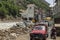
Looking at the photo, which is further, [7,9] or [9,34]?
[7,9]

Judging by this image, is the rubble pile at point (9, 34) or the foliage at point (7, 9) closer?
the rubble pile at point (9, 34)

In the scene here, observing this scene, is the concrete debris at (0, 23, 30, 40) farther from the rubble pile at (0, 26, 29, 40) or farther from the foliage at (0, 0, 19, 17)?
the foliage at (0, 0, 19, 17)

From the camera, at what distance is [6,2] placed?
7656cm

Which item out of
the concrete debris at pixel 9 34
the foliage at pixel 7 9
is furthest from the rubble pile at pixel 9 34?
Result: the foliage at pixel 7 9

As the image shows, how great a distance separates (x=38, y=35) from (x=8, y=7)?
53.4 metres

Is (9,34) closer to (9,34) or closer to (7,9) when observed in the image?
(9,34)

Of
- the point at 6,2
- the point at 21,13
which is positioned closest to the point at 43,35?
the point at 6,2

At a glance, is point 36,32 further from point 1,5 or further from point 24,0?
point 24,0

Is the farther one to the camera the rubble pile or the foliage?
the foliage

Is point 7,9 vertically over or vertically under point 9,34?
over

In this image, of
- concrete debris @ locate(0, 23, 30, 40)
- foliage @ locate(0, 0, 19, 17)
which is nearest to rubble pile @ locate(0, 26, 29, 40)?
concrete debris @ locate(0, 23, 30, 40)

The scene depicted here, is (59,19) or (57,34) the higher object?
(59,19)

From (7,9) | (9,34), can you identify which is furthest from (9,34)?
(7,9)

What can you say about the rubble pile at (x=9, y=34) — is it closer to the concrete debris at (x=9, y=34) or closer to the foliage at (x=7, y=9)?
the concrete debris at (x=9, y=34)
